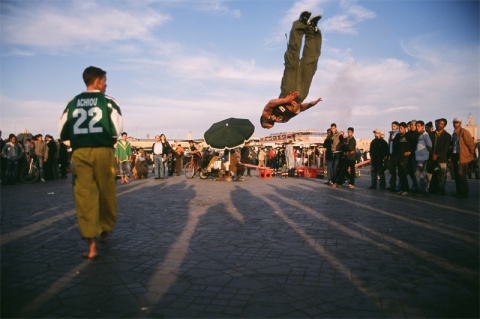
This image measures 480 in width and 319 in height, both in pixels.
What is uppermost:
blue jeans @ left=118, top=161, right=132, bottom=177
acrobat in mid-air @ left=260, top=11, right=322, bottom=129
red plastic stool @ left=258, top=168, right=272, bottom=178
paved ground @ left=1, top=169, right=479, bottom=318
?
acrobat in mid-air @ left=260, top=11, right=322, bottom=129

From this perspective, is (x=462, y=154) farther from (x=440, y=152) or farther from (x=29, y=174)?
(x=29, y=174)

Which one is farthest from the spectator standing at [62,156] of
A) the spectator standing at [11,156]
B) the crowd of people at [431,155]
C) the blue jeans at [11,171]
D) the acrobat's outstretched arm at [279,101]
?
the crowd of people at [431,155]

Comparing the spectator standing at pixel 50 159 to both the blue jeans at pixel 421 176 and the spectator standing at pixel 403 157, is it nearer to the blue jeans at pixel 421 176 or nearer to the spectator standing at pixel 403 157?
the spectator standing at pixel 403 157

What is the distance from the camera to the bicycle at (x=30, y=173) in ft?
47.9

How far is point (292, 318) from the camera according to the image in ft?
7.93

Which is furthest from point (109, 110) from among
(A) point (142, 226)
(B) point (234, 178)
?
(B) point (234, 178)

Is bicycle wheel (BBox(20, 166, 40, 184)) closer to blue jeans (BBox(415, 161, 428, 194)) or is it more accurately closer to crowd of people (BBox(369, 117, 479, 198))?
crowd of people (BBox(369, 117, 479, 198))

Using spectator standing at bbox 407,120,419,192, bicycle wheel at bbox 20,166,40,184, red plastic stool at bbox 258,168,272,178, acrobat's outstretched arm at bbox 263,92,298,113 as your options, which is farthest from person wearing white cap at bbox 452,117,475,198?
bicycle wheel at bbox 20,166,40,184

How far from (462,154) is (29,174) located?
15712 millimetres

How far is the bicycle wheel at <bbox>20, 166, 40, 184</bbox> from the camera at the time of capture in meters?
14.6

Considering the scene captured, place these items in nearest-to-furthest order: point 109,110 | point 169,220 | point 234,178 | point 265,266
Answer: point 265,266, point 109,110, point 169,220, point 234,178

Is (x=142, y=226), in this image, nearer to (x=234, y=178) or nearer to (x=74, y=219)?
(x=74, y=219)

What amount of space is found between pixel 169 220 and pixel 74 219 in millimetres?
1627

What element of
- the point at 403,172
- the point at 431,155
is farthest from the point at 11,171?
the point at 431,155
